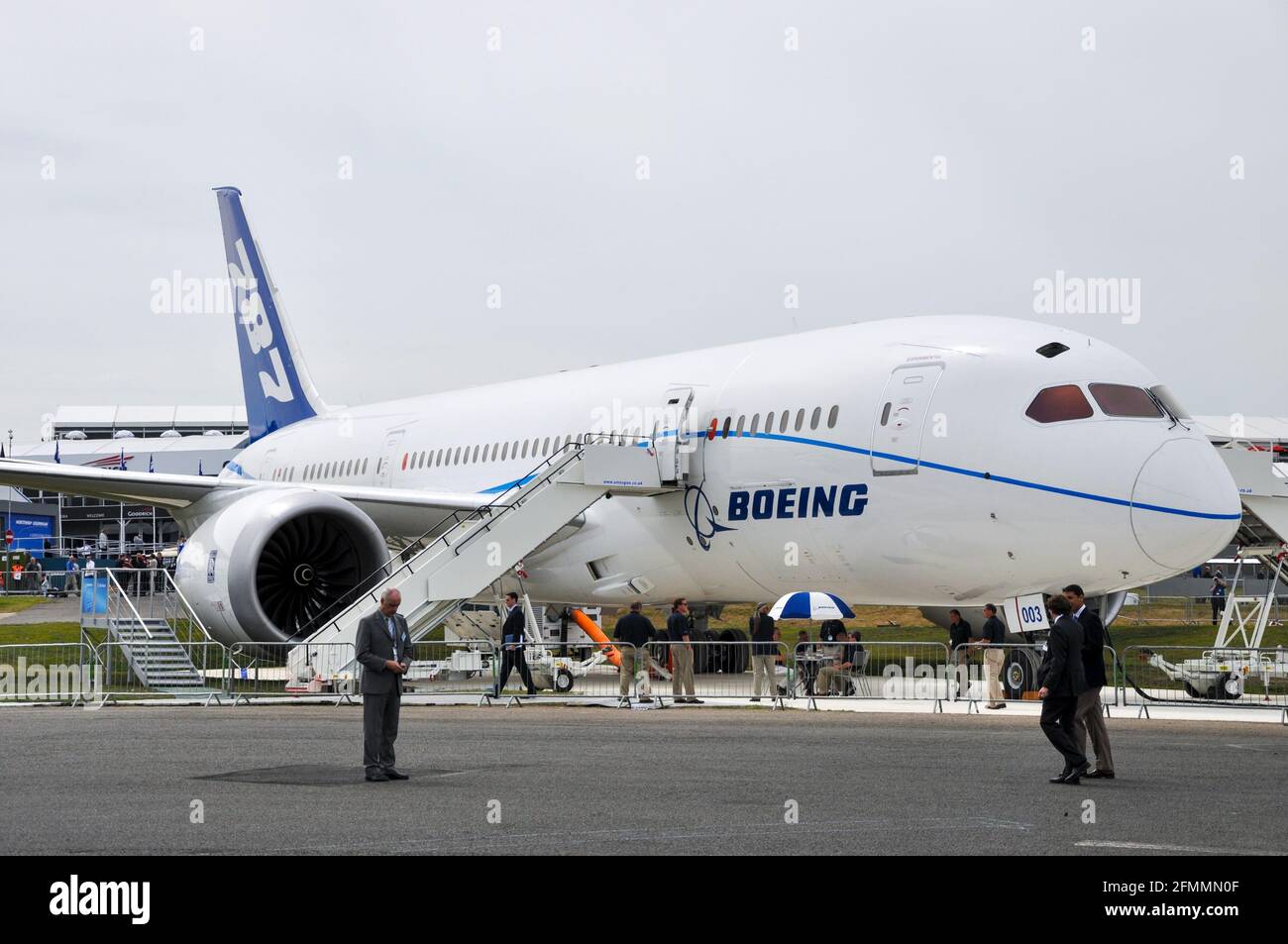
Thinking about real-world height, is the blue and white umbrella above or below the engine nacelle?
below

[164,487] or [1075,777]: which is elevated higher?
[164,487]

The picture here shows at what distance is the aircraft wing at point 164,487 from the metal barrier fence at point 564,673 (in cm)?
240

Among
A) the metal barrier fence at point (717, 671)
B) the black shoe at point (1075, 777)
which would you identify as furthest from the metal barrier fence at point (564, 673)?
the black shoe at point (1075, 777)

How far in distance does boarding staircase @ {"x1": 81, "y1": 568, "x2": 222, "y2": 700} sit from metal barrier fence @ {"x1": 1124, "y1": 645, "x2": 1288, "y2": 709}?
444 inches

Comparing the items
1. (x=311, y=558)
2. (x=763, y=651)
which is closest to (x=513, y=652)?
(x=763, y=651)

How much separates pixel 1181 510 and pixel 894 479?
3.04m

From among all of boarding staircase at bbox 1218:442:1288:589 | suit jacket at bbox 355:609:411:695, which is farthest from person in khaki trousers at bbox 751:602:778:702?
suit jacket at bbox 355:609:411:695

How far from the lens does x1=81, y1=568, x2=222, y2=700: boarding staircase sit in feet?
68.6

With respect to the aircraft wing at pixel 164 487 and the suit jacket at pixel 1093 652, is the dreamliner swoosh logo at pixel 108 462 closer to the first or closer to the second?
the aircraft wing at pixel 164 487

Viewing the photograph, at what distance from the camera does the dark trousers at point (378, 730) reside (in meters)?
10.9

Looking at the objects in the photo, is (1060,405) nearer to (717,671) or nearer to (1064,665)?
(1064,665)

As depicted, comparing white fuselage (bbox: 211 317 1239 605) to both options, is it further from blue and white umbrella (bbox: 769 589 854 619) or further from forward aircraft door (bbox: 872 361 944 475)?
blue and white umbrella (bbox: 769 589 854 619)

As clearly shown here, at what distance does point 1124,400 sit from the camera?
54.5 ft

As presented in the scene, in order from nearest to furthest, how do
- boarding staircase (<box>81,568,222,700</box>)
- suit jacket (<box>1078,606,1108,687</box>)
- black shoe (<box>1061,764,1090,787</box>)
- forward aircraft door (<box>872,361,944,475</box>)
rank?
black shoe (<box>1061,764,1090,787</box>), suit jacket (<box>1078,606,1108,687</box>), forward aircraft door (<box>872,361,944,475</box>), boarding staircase (<box>81,568,222,700</box>)
